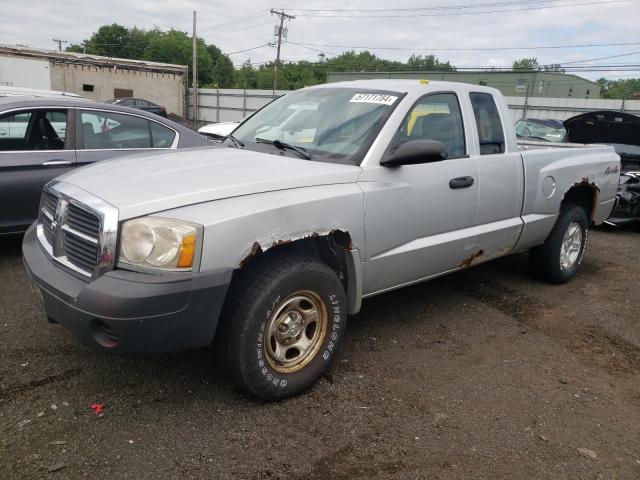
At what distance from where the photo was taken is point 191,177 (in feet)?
9.60

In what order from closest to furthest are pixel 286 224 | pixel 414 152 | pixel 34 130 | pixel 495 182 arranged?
pixel 286 224
pixel 414 152
pixel 495 182
pixel 34 130

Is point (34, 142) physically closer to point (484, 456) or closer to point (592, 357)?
point (484, 456)

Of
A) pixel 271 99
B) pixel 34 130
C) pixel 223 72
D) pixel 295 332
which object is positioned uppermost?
pixel 223 72

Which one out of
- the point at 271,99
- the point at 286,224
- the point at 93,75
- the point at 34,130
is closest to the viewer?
the point at 286,224

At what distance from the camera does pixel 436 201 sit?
12.4 ft

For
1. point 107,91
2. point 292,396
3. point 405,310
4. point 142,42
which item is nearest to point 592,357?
point 405,310

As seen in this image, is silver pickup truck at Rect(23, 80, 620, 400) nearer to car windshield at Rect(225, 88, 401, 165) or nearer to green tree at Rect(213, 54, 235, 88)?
car windshield at Rect(225, 88, 401, 165)

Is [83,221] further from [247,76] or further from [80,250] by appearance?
[247,76]

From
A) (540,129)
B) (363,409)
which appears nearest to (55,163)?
(363,409)

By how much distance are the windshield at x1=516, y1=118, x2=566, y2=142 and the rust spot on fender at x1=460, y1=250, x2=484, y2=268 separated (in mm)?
7358

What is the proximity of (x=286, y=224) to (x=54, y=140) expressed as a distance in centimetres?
363

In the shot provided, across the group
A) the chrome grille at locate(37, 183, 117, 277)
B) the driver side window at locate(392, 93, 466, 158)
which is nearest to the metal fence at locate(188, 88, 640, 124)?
the driver side window at locate(392, 93, 466, 158)

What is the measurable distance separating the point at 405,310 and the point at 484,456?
6.36 feet

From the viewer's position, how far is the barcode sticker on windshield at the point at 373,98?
148 inches
